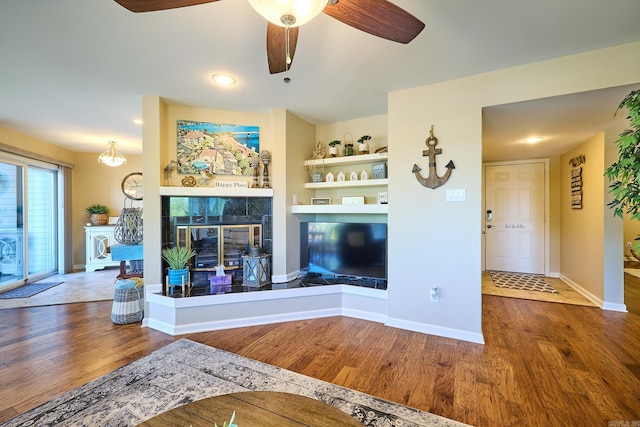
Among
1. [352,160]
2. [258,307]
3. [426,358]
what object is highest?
[352,160]

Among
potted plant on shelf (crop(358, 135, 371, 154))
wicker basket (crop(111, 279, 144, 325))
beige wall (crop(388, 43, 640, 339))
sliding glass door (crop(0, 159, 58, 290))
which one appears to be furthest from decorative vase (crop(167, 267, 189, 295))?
sliding glass door (crop(0, 159, 58, 290))

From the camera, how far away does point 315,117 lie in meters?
3.54

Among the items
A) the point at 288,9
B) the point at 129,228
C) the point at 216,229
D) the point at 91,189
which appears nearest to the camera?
the point at 288,9

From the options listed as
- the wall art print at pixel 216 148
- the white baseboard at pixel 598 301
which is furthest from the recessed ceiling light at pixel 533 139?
the wall art print at pixel 216 148

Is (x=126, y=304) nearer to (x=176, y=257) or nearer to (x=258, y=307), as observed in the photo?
(x=176, y=257)

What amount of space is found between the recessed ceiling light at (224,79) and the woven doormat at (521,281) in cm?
464

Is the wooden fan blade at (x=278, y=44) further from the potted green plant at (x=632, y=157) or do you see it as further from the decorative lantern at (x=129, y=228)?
the decorative lantern at (x=129, y=228)

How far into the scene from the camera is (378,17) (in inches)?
52.5

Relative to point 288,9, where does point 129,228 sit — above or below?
below

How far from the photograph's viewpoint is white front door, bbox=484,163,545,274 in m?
4.77

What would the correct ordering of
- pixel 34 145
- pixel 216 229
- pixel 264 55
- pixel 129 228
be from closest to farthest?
1. pixel 264 55
2. pixel 216 229
3. pixel 129 228
4. pixel 34 145

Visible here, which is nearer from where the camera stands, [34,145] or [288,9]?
[288,9]

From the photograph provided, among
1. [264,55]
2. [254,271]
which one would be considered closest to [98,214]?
[254,271]

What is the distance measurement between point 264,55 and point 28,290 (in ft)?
16.7
